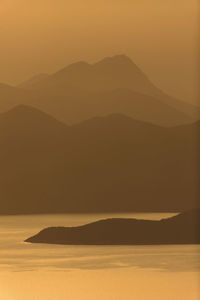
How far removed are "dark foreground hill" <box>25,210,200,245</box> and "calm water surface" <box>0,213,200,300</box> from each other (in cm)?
3

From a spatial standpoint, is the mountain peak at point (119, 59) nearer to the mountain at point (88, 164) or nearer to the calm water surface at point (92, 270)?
the mountain at point (88, 164)

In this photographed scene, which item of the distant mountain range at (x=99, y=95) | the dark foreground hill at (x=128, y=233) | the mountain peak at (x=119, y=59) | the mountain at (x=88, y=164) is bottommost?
the dark foreground hill at (x=128, y=233)

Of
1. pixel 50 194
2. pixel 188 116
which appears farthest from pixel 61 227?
pixel 188 116

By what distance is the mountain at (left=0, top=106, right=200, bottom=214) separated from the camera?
2.79 metres

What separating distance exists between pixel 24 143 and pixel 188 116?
29.5 inches

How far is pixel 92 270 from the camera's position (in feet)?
8.68

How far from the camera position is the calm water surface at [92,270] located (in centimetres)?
262

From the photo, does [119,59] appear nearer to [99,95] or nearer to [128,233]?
[99,95]

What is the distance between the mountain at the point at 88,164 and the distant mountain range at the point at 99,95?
4cm

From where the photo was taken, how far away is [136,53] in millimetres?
2824

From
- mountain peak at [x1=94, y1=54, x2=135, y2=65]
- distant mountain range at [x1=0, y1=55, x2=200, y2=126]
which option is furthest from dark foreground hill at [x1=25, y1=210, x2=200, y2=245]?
mountain peak at [x1=94, y1=54, x2=135, y2=65]

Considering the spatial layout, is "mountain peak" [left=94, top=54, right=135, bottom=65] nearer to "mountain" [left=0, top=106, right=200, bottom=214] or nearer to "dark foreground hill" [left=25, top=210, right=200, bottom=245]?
"mountain" [left=0, top=106, right=200, bottom=214]

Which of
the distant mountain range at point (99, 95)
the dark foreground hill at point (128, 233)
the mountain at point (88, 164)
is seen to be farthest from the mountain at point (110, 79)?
the dark foreground hill at point (128, 233)

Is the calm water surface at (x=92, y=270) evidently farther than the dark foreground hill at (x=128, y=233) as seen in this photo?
No
